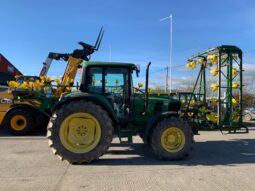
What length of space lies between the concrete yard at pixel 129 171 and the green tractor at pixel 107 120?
37cm

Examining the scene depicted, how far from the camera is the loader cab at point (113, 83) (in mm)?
7395

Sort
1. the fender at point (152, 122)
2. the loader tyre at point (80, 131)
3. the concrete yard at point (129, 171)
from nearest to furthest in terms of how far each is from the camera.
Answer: the concrete yard at point (129, 171), the loader tyre at point (80, 131), the fender at point (152, 122)

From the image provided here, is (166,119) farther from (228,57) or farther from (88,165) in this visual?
(228,57)

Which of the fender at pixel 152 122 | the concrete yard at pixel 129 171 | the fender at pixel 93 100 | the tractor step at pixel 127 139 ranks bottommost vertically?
the concrete yard at pixel 129 171

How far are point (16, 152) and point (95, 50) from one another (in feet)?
23.7

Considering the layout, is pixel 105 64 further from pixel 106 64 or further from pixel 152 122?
pixel 152 122

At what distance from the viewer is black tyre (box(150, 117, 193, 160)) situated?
712cm

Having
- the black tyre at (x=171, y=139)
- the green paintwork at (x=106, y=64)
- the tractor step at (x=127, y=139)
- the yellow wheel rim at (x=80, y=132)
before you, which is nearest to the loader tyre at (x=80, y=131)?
the yellow wheel rim at (x=80, y=132)

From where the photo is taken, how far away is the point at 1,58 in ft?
78.1

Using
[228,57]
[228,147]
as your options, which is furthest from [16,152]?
[228,57]

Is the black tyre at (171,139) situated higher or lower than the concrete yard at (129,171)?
higher

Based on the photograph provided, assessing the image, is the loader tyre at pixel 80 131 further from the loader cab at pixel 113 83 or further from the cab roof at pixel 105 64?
the cab roof at pixel 105 64

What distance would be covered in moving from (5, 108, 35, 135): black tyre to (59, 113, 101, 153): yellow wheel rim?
16.7ft

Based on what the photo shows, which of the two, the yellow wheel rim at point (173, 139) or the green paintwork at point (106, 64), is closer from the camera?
the yellow wheel rim at point (173, 139)
